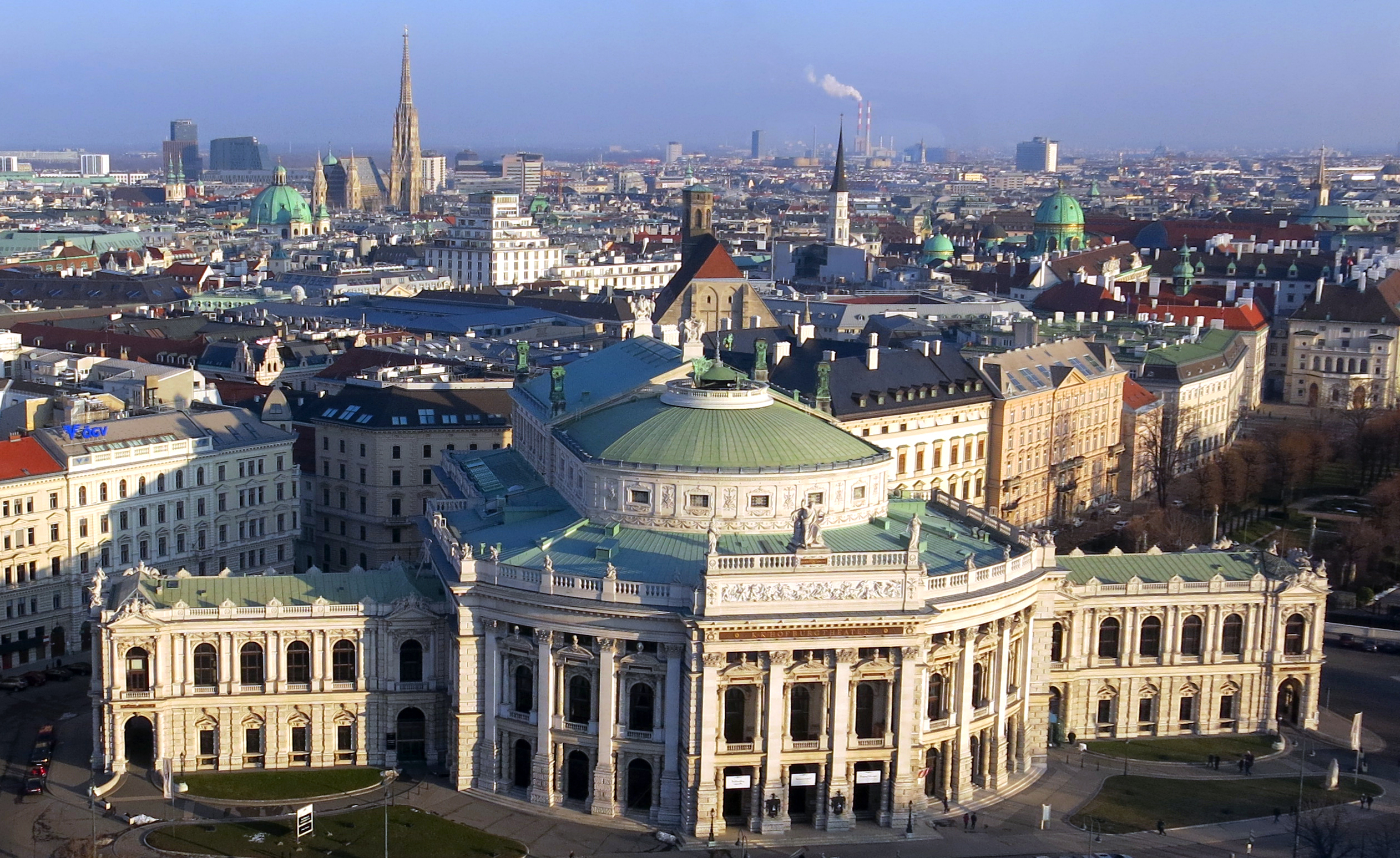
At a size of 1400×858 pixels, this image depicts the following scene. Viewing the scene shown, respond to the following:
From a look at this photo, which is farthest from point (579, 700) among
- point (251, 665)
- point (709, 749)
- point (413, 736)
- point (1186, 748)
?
point (1186, 748)

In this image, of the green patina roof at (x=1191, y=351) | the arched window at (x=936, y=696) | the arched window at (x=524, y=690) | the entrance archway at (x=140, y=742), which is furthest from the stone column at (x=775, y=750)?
the green patina roof at (x=1191, y=351)

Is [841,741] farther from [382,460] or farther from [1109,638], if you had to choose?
[382,460]

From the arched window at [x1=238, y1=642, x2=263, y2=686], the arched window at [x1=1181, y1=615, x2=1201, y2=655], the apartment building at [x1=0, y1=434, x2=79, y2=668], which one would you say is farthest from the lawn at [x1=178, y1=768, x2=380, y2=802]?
the arched window at [x1=1181, y1=615, x2=1201, y2=655]

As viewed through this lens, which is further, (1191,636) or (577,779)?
(1191,636)

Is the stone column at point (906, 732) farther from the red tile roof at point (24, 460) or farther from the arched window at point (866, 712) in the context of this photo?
the red tile roof at point (24, 460)

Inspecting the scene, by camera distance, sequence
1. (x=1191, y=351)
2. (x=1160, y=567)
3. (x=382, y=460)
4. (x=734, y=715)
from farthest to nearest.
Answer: (x=1191, y=351) → (x=382, y=460) → (x=1160, y=567) → (x=734, y=715)

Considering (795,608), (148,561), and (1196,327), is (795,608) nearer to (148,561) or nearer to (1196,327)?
(148,561)

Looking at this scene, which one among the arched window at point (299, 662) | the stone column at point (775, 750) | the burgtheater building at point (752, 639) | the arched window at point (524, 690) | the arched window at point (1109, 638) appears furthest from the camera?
the arched window at point (1109, 638)

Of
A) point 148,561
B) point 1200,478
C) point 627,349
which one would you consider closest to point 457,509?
point 627,349
